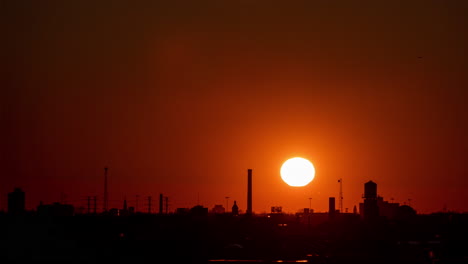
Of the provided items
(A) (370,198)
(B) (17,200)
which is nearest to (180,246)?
(A) (370,198)

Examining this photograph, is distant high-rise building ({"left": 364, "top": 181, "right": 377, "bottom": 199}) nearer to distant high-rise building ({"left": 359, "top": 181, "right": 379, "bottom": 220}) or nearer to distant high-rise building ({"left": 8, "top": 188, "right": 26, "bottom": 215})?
distant high-rise building ({"left": 359, "top": 181, "right": 379, "bottom": 220})

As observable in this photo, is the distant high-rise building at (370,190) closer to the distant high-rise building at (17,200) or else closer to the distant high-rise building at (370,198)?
the distant high-rise building at (370,198)

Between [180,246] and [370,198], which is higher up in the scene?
[370,198]

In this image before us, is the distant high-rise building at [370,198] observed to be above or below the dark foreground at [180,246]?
above

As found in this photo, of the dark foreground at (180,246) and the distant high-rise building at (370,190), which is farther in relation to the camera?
the distant high-rise building at (370,190)

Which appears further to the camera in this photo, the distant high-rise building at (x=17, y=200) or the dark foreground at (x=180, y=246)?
the distant high-rise building at (x=17, y=200)

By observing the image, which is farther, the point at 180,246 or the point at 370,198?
the point at 370,198

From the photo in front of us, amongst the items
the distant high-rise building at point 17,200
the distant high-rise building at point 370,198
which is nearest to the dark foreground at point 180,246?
the distant high-rise building at point 370,198

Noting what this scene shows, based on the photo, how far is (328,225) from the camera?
560ft

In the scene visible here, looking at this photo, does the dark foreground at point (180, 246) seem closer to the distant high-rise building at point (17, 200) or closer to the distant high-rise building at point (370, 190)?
the distant high-rise building at point (370, 190)

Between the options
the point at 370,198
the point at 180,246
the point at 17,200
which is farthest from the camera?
the point at 17,200

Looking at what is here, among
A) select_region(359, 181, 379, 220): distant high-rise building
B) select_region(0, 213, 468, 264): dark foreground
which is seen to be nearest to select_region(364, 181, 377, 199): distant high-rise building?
select_region(359, 181, 379, 220): distant high-rise building

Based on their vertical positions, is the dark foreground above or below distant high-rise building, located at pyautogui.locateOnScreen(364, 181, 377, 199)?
below

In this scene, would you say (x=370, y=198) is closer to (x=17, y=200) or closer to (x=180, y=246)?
(x=17, y=200)
